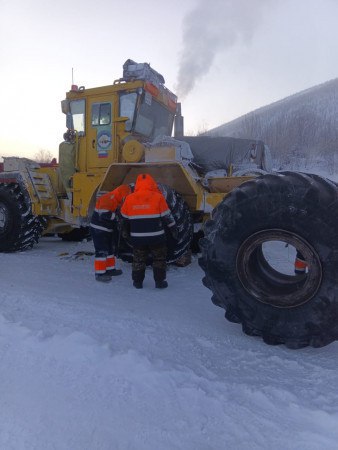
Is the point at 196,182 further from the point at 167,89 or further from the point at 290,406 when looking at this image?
the point at 290,406

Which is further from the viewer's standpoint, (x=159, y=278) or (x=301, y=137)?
(x=301, y=137)

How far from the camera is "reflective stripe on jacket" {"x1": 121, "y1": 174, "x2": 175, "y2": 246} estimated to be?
4.55 meters

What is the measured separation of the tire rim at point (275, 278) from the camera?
270 centimetres

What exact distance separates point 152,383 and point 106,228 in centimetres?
304

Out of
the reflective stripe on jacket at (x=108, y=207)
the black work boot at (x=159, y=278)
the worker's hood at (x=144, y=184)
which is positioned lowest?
the black work boot at (x=159, y=278)

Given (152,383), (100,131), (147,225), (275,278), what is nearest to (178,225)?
(147,225)

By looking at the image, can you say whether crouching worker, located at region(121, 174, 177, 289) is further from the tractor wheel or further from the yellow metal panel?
the tractor wheel

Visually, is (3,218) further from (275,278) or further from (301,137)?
(301,137)

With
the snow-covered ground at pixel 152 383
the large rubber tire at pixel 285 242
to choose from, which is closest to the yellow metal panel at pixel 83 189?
the snow-covered ground at pixel 152 383

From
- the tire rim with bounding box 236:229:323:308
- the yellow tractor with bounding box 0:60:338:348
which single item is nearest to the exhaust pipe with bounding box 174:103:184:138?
the yellow tractor with bounding box 0:60:338:348

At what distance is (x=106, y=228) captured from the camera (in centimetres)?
512

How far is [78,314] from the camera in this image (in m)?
3.53

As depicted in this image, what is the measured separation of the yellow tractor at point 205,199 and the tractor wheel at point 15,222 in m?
0.02

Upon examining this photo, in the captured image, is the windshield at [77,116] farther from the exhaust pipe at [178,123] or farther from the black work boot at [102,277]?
the black work boot at [102,277]
